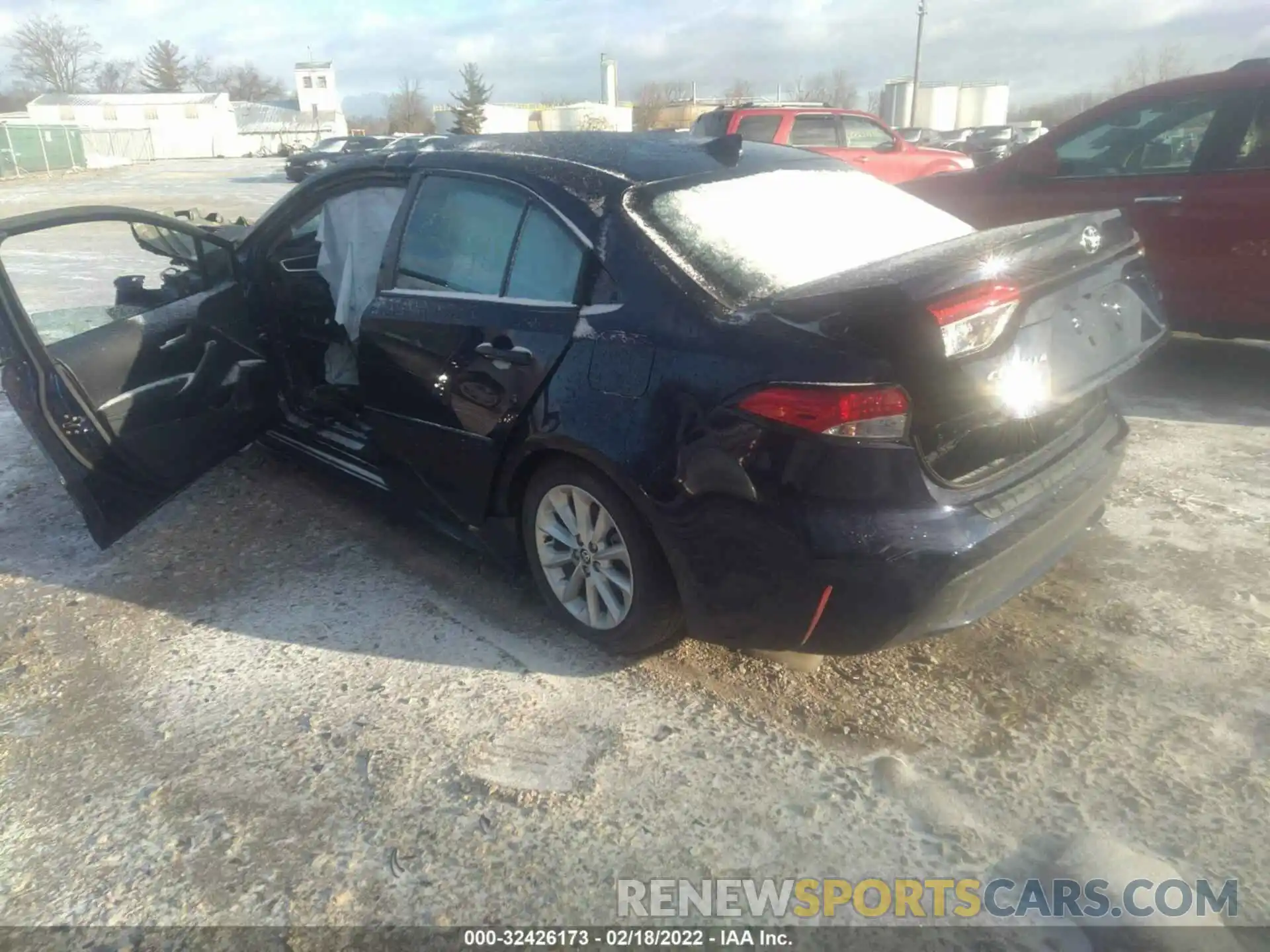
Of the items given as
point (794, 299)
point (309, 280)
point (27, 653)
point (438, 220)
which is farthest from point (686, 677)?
point (309, 280)

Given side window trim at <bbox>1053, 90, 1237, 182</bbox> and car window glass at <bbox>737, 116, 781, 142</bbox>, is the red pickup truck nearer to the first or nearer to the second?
car window glass at <bbox>737, 116, 781, 142</bbox>

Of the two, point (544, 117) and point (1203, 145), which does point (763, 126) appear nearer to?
point (1203, 145)

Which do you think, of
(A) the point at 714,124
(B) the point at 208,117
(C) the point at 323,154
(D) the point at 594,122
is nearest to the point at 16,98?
(B) the point at 208,117

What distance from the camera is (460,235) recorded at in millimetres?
3262

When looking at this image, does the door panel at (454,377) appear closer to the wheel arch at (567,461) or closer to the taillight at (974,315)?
the wheel arch at (567,461)

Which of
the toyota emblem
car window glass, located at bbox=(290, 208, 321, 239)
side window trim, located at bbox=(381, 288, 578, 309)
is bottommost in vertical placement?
side window trim, located at bbox=(381, 288, 578, 309)

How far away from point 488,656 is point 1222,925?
214cm

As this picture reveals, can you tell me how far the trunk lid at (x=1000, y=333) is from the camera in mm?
2244

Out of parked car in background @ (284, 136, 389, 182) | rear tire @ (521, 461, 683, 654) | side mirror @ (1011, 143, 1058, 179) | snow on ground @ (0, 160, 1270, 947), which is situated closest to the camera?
snow on ground @ (0, 160, 1270, 947)

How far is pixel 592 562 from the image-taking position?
294 centimetres

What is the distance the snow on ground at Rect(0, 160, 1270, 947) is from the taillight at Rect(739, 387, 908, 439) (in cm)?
94

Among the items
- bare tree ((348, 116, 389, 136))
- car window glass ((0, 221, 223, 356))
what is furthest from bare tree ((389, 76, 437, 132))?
car window glass ((0, 221, 223, 356))

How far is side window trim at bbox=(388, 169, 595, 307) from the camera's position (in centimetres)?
283

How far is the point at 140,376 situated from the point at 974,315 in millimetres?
3475
